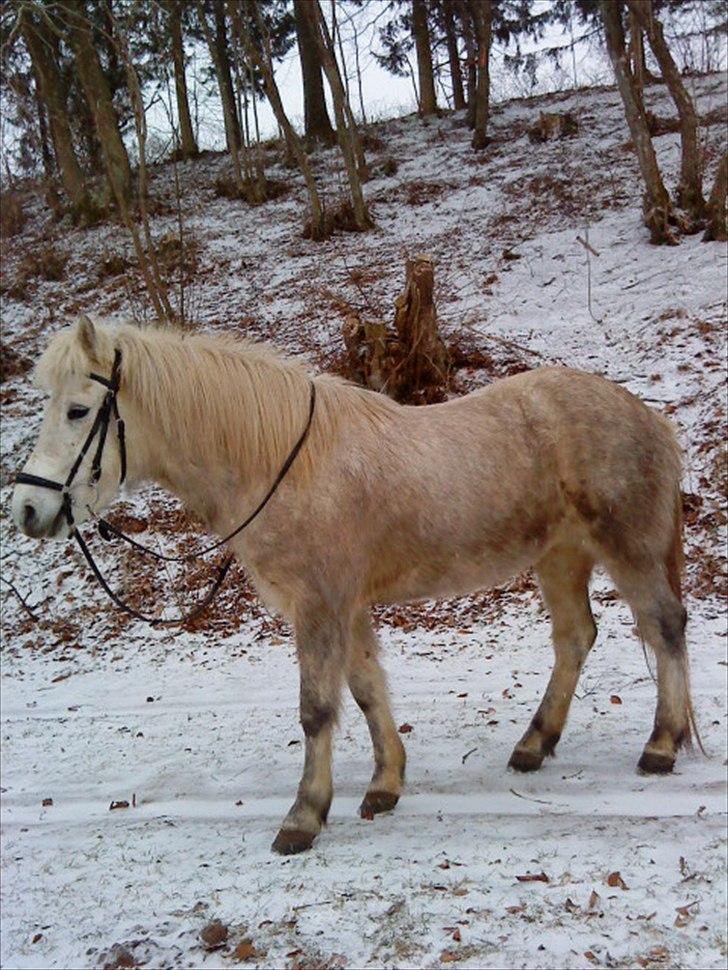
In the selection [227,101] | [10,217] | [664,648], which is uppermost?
[227,101]

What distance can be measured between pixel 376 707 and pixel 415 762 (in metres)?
0.51

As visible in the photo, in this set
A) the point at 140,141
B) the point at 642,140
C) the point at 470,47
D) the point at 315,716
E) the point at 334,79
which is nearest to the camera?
the point at 315,716

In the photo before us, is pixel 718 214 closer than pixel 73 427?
No

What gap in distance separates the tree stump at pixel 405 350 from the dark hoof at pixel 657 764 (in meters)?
4.95

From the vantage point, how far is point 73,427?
129 inches

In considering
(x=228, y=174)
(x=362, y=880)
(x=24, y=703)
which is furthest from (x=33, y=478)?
(x=228, y=174)

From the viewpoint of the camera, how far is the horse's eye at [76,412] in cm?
327

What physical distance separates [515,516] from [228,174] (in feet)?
54.1

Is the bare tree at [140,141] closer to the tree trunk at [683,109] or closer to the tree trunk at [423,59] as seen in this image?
the tree trunk at [683,109]

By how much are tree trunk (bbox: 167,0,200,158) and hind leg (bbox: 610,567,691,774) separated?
12931mm

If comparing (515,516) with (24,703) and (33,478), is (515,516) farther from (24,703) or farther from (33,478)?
(24,703)

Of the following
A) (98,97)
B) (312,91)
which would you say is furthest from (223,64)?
(98,97)

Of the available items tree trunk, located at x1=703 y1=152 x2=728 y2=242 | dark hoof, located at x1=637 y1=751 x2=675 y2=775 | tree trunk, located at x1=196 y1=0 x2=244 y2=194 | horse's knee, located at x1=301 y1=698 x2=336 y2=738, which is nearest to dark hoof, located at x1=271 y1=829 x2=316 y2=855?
horse's knee, located at x1=301 y1=698 x2=336 y2=738

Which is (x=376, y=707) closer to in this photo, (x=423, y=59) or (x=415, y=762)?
(x=415, y=762)
